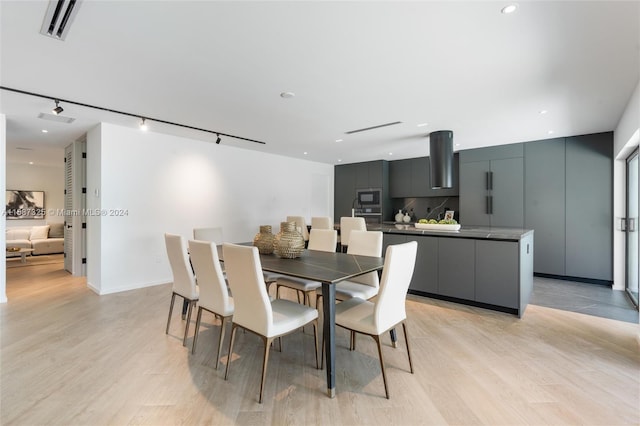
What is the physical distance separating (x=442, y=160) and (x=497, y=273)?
5.77ft

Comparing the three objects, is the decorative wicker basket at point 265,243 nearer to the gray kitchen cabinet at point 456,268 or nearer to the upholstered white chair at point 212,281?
the upholstered white chair at point 212,281

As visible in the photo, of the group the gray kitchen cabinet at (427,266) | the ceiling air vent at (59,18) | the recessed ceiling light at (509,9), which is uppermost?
the ceiling air vent at (59,18)

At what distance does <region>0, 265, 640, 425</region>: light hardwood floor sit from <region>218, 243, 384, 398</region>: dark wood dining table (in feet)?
0.99

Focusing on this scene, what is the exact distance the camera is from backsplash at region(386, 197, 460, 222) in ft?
21.3

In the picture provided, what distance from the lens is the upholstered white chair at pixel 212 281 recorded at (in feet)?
7.10

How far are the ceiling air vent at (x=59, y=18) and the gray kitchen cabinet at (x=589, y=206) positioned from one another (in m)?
6.18

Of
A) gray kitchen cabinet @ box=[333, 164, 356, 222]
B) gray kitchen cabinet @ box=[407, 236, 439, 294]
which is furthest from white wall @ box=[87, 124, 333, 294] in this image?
gray kitchen cabinet @ box=[407, 236, 439, 294]

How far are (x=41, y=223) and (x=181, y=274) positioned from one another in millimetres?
7739

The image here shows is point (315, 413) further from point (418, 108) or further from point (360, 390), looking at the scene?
point (418, 108)

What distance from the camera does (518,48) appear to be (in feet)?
6.88

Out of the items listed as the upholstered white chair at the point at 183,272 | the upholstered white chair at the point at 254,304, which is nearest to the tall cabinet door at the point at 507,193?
the upholstered white chair at the point at 254,304

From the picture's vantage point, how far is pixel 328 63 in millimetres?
2316

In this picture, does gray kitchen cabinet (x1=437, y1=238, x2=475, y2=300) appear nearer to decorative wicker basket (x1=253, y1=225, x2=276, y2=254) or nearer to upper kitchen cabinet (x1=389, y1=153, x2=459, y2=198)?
decorative wicker basket (x1=253, y1=225, x2=276, y2=254)

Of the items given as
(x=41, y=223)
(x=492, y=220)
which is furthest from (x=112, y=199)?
(x=492, y=220)
